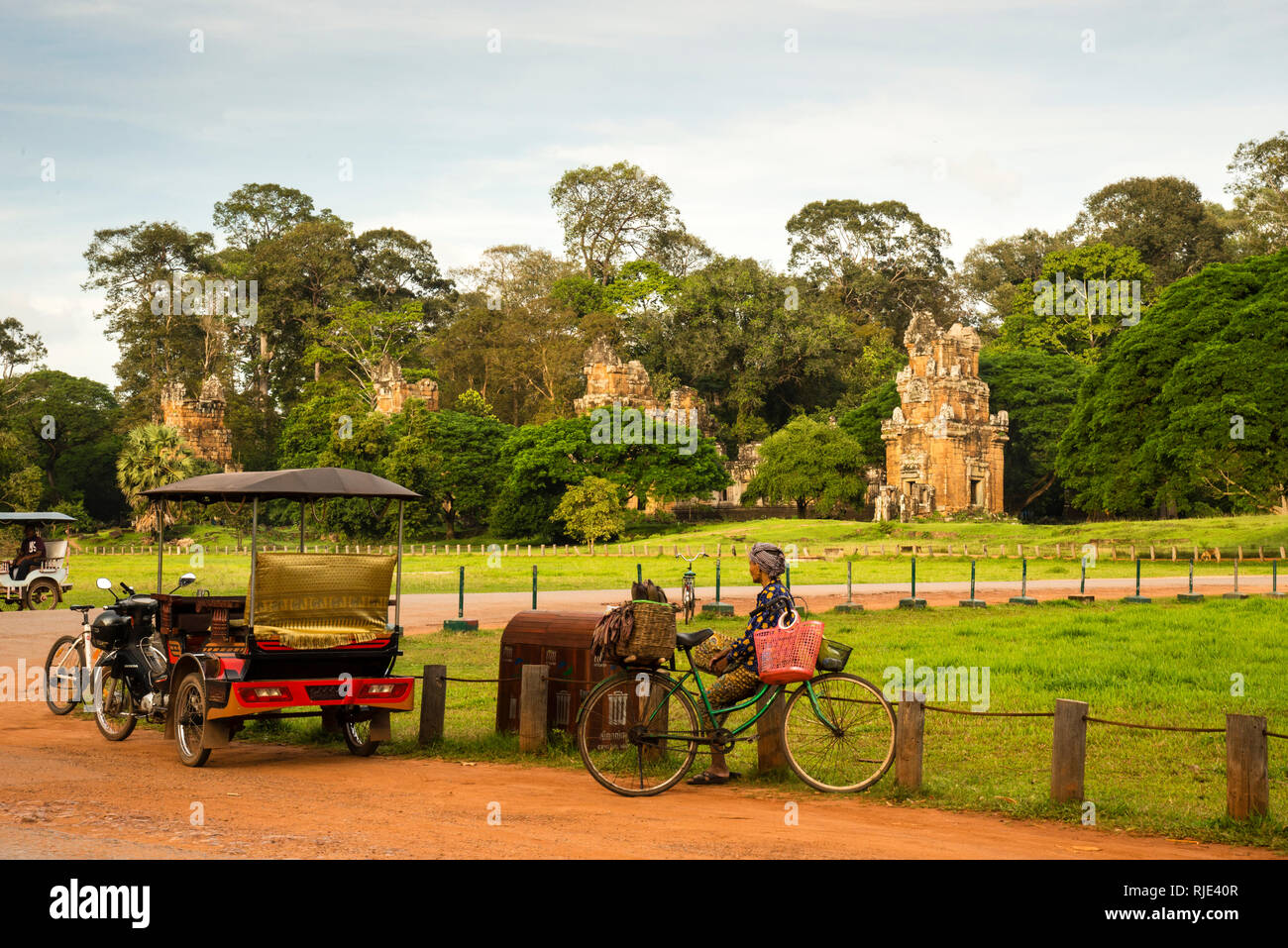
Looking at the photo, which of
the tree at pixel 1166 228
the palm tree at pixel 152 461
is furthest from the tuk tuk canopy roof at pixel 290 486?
the tree at pixel 1166 228

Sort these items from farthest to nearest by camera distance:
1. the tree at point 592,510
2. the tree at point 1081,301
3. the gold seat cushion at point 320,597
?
1. the tree at point 1081,301
2. the tree at point 592,510
3. the gold seat cushion at point 320,597

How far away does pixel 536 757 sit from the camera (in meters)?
10.2

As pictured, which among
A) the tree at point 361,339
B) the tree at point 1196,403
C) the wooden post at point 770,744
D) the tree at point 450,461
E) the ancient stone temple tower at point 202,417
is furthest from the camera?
the tree at point 361,339

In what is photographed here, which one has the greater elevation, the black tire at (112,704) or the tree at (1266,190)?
the tree at (1266,190)

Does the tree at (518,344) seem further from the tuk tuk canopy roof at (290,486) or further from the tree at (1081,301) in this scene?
the tuk tuk canopy roof at (290,486)

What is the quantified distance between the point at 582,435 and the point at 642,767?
5446 cm

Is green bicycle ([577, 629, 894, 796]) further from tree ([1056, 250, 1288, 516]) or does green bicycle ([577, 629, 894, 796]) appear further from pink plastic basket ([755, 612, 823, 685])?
tree ([1056, 250, 1288, 516])

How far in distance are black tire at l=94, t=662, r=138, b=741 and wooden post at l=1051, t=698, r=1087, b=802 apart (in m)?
8.14

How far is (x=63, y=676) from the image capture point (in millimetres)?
12469

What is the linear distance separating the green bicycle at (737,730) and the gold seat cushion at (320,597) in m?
2.47

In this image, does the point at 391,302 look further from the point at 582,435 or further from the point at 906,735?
the point at 906,735

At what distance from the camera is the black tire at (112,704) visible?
11156 mm

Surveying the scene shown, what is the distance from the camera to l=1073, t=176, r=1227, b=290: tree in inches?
3076

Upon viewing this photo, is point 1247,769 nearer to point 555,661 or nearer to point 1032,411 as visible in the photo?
point 555,661
